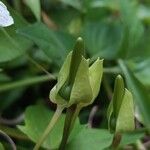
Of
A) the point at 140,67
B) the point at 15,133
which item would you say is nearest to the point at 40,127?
the point at 15,133

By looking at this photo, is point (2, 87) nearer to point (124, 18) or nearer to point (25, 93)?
point (25, 93)

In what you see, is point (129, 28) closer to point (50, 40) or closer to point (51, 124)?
point (50, 40)

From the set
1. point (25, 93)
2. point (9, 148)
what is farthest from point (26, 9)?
A: point (9, 148)

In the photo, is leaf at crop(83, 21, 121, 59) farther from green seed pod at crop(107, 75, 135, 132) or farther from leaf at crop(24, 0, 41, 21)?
green seed pod at crop(107, 75, 135, 132)

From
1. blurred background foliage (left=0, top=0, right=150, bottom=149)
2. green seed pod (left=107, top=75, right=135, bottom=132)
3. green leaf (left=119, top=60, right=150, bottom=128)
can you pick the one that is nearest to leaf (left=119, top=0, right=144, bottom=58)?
blurred background foliage (left=0, top=0, right=150, bottom=149)

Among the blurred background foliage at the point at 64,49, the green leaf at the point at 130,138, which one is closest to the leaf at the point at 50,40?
the blurred background foliage at the point at 64,49

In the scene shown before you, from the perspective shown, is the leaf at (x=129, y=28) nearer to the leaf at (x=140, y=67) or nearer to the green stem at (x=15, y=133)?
the leaf at (x=140, y=67)
